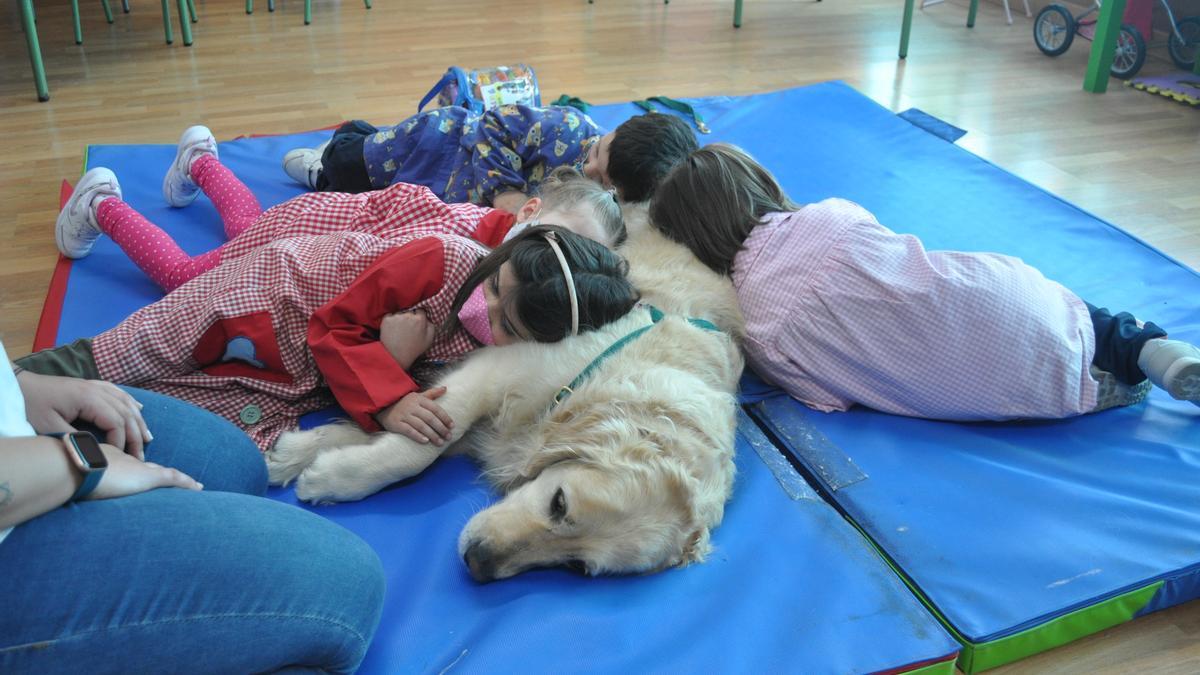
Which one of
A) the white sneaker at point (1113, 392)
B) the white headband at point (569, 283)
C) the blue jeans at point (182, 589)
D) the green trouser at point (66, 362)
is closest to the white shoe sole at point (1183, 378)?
the white sneaker at point (1113, 392)

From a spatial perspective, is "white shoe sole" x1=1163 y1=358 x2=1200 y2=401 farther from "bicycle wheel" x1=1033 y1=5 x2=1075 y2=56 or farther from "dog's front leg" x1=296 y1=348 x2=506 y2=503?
"bicycle wheel" x1=1033 y1=5 x2=1075 y2=56

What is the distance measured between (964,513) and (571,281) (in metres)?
1.02

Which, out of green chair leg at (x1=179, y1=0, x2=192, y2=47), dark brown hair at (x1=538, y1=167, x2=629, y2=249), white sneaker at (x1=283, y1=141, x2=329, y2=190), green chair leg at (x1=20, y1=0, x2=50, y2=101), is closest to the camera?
dark brown hair at (x1=538, y1=167, x2=629, y2=249)

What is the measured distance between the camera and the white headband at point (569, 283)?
6.65 ft

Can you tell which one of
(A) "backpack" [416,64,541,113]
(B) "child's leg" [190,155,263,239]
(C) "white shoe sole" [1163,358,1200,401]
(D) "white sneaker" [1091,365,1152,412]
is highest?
(A) "backpack" [416,64,541,113]

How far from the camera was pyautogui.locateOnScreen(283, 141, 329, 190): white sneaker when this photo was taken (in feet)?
11.5

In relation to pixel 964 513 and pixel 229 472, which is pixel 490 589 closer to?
pixel 229 472

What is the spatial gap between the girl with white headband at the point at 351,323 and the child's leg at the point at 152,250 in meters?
0.45

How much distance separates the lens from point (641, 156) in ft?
9.66

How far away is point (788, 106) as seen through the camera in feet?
14.0

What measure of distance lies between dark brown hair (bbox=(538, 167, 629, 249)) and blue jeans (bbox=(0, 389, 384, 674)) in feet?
3.92

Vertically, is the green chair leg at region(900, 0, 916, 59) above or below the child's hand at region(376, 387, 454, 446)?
above

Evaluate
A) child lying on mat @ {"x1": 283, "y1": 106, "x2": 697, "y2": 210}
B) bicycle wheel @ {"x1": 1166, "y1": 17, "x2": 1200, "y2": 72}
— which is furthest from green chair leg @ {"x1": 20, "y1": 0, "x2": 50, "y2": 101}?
bicycle wheel @ {"x1": 1166, "y1": 17, "x2": 1200, "y2": 72}

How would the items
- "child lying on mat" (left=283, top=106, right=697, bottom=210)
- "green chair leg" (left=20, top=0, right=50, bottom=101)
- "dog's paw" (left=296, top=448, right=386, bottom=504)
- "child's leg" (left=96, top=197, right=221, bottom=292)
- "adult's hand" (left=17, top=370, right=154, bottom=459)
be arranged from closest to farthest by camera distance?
"adult's hand" (left=17, top=370, right=154, bottom=459)
"dog's paw" (left=296, top=448, right=386, bottom=504)
"child's leg" (left=96, top=197, right=221, bottom=292)
"child lying on mat" (left=283, top=106, right=697, bottom=210)
"green chair leg" (left=20, top=0, right=50, bottom=101)
